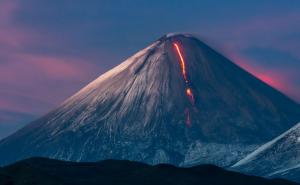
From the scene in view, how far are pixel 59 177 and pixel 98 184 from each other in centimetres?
936

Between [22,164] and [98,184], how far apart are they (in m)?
18.6

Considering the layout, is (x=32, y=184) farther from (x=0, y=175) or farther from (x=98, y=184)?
(x=98, y=184)

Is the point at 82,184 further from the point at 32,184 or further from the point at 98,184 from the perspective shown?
the point at 32,184

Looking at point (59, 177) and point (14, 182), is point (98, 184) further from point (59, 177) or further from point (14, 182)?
point (14, 182)

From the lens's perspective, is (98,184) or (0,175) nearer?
(0,175)

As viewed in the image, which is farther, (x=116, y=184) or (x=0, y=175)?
(x=116, y=184)

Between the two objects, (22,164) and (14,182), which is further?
(22,164)

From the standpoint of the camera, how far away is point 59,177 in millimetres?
197000

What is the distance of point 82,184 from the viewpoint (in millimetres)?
194250

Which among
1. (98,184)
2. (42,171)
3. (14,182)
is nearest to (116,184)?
(98,184)

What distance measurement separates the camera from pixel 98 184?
19800 cm

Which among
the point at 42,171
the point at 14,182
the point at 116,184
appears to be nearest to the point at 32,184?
the point at 14,182

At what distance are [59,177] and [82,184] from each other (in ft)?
21.1

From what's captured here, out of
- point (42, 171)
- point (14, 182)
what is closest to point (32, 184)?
point (14, 182)
